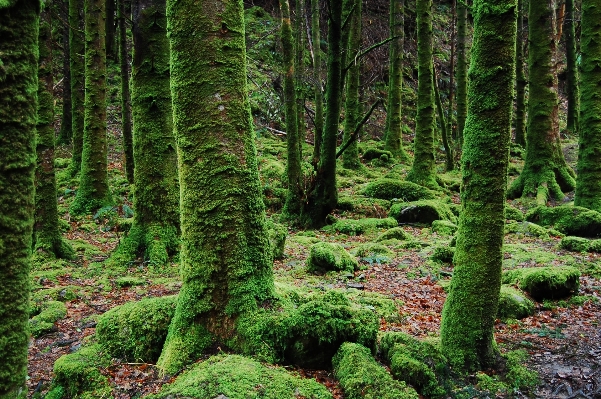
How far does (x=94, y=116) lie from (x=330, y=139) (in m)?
5.94

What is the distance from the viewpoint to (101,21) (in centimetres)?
1123

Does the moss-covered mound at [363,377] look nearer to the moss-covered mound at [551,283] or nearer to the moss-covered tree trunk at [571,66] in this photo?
the moss-covered mound at [551,283]

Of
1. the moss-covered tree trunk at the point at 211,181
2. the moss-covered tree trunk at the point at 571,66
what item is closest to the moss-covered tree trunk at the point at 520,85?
the moss-covered tree trunk at the point at 571,66

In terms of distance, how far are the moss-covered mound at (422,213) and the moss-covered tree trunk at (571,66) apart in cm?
1701

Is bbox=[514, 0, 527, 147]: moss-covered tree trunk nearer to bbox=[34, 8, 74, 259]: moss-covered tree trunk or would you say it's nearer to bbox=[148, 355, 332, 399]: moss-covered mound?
bbox=[34, 8, 74, 259]: moss-covered tree trunk

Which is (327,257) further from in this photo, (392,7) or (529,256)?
(392,7)

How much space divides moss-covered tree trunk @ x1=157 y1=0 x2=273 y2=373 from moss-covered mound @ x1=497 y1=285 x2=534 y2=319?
3.33m

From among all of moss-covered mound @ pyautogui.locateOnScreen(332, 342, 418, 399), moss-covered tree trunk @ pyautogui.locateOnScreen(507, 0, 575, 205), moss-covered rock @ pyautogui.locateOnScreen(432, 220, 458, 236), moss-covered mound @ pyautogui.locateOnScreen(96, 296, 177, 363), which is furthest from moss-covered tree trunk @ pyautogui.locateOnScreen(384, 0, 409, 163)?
moss-covered mound @ pyautogui.locateOnScreen(332, 342, 418, 399)

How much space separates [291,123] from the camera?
10859 millimetres

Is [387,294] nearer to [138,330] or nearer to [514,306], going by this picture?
[514,306]

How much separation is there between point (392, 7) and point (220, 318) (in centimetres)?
1731

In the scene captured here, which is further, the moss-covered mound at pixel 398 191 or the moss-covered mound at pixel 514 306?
the moss-covered mound at pixel 398 191

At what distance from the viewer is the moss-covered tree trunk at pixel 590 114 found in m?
9.53

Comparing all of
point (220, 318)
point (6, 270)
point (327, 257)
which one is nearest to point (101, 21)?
point (327, 257)
